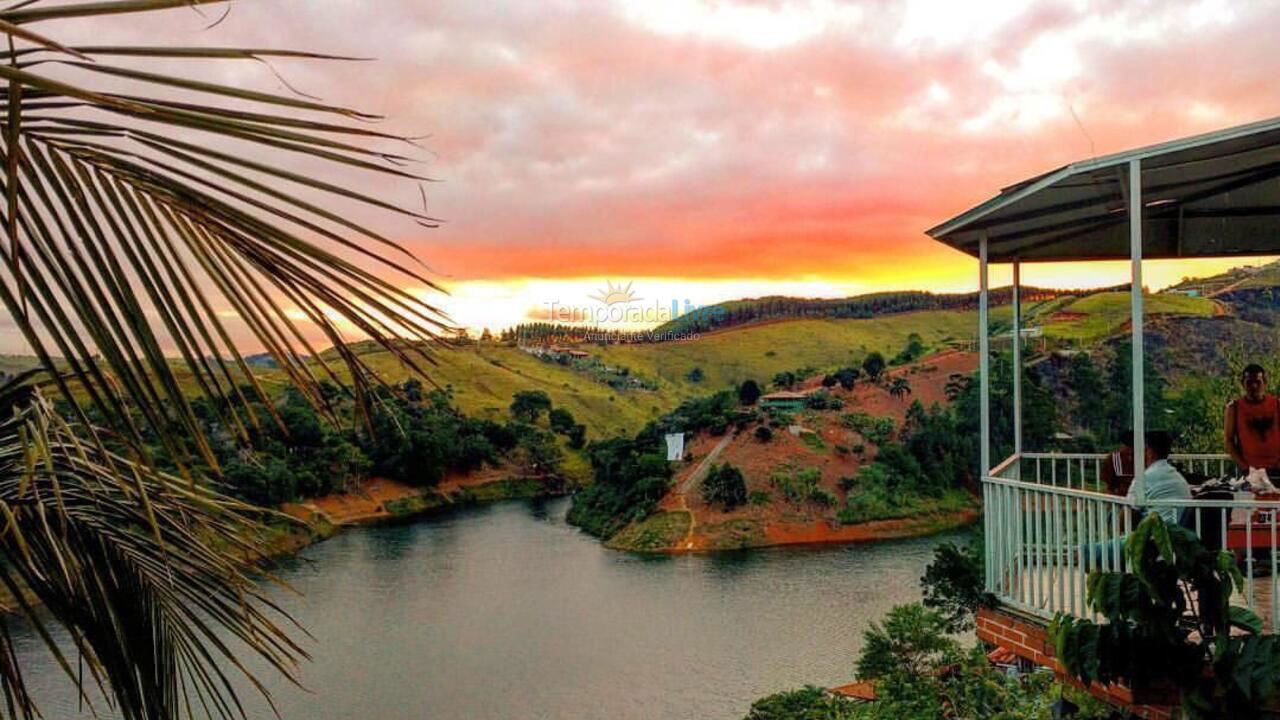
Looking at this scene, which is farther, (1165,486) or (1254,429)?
(1254,429)

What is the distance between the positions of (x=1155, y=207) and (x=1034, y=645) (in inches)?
113

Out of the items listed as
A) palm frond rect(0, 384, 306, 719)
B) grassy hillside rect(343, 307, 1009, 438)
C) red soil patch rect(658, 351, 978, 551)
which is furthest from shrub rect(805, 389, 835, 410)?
palm frond rect(0, 384, 306, 719)

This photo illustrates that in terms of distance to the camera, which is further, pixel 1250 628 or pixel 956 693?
pixel 956 693

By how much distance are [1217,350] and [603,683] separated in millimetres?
28911

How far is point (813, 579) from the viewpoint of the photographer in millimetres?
27125

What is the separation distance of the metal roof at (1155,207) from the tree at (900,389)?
35.7 metres

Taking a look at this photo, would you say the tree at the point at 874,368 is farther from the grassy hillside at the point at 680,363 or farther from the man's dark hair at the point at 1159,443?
A: the man's dark hair at the point at 1159,443

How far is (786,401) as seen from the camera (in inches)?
1622

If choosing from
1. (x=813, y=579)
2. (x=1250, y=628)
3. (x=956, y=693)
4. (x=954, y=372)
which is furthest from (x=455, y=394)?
(x=1250, y=628)

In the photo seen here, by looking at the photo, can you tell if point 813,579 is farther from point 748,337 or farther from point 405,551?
point 748,337

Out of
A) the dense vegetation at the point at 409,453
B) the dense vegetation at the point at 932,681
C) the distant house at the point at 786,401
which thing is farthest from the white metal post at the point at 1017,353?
the distant house at the point at 786,401

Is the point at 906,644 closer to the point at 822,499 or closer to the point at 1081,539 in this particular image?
the point at 1081,539

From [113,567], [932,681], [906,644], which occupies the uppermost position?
[113,567]

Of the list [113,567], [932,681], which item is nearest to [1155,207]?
[113,567]
